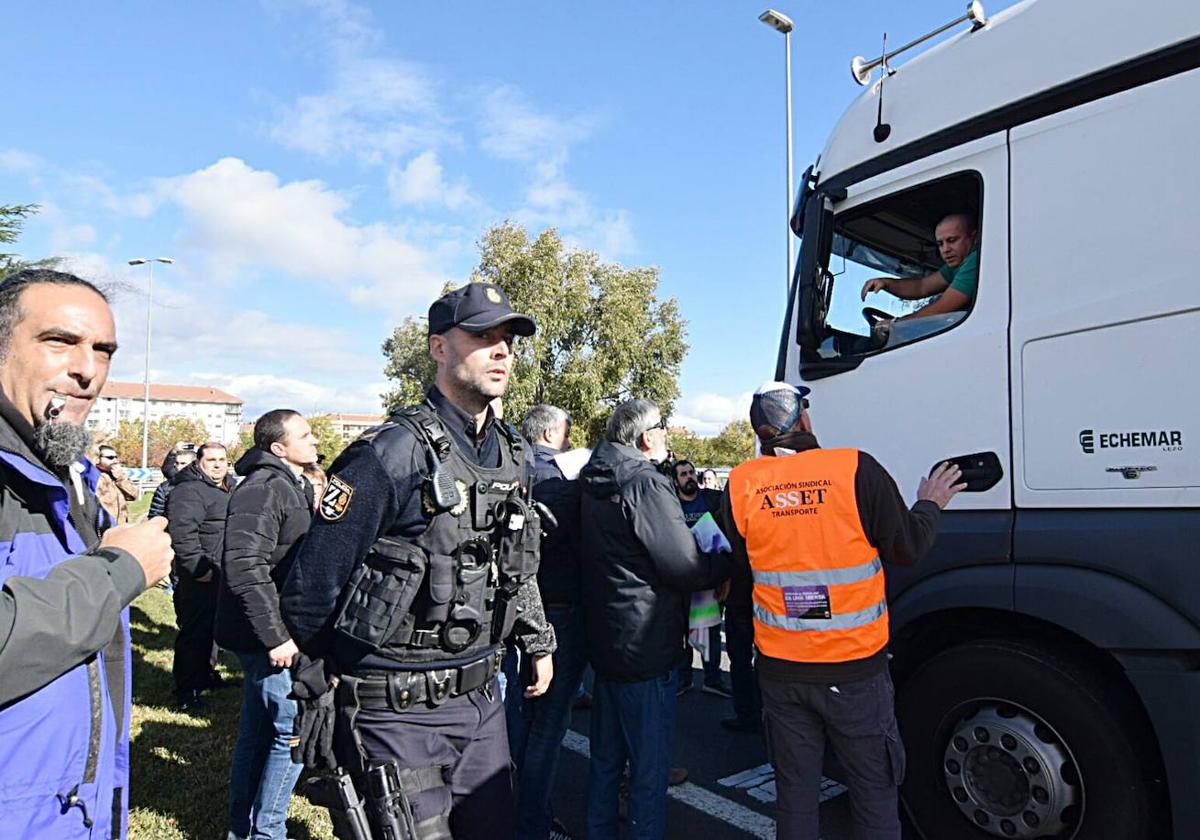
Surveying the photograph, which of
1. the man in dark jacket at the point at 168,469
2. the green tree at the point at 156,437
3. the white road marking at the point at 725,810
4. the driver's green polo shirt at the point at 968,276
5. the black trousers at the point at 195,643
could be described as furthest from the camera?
the green tree at the point at 156,437

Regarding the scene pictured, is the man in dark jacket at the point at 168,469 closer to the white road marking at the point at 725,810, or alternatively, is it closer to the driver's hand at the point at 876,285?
the white road marking at the point at 725,810

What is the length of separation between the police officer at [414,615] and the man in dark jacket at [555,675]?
92 cm

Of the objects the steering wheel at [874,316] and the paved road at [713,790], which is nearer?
the steering wheel at [874,316]

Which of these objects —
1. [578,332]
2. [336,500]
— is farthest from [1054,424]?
[578,332]

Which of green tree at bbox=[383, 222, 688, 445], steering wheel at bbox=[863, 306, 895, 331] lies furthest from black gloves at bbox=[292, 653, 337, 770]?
green tree at bbox=[383, 222, 688, 445]

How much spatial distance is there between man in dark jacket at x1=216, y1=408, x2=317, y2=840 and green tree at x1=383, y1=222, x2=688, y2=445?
60.5 feet

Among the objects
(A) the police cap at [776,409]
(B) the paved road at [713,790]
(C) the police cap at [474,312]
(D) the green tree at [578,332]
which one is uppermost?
(D) the green tree at [578,332]

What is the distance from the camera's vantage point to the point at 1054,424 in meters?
2.55

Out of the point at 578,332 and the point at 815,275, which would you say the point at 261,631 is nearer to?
the point at 815,275

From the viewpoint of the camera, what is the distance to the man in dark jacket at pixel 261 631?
3.07 m

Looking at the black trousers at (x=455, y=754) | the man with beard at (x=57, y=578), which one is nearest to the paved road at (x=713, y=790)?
the black trousers at (x=455, y=754)

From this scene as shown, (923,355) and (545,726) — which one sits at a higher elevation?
(923,355)

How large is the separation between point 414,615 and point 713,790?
2.55 metres

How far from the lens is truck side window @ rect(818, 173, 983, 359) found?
2936 millimetres
